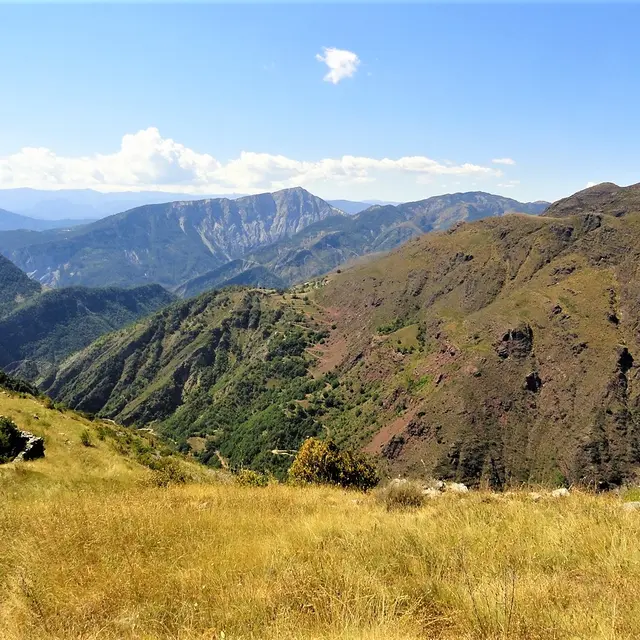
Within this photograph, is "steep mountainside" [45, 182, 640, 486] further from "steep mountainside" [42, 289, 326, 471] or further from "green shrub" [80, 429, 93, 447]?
"green shrub" [80, 429, 93, 447]

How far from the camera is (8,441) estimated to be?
1564 cm

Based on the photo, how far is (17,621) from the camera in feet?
13.5

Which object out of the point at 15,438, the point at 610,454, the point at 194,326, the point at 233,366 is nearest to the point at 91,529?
the point at 15,438

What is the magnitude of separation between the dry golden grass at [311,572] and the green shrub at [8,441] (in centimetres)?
940

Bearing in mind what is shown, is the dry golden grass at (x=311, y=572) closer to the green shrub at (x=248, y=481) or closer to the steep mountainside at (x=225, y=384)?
the green shrub at (x=248, y=481)

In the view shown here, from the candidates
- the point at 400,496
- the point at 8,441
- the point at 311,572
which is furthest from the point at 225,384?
the point at 311,572

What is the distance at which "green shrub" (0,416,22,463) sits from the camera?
15.0m

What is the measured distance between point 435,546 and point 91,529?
4.58m

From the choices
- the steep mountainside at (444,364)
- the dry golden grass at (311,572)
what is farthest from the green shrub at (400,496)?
the steep mountainside at (444,364)

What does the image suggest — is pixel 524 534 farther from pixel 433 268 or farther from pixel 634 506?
pixel 433 268

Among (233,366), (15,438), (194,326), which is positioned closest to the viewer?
Answer: (15,438)

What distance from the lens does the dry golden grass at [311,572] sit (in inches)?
151

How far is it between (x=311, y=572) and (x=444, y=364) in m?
99.9

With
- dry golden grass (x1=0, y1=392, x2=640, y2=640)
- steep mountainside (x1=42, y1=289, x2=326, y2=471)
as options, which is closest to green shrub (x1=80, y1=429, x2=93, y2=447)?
dry golden grass (x1=0, y1=392, x2=640, y2=640)
